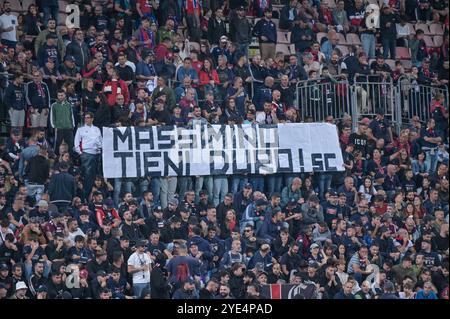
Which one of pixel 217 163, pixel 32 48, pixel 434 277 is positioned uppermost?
pixel 32 48

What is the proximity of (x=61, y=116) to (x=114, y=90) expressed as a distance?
1137 mm

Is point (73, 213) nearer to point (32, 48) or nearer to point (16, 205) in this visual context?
point (16, 205)

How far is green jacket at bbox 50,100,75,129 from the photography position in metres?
29.1

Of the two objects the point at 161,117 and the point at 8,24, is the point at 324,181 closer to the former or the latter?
the point at 161,117

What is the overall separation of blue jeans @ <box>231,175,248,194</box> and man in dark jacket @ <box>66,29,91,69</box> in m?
3.31

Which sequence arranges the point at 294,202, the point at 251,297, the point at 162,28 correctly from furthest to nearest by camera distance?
the point at 162,28 < the point at 294,202 < the point at 251,297

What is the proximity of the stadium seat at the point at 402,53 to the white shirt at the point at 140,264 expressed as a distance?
8.26 m

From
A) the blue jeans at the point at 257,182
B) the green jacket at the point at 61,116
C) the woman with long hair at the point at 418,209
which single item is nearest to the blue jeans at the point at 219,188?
the blue jeans at the point at 257,182

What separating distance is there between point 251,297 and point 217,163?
3.37 m

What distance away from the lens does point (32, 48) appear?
30.1 metres

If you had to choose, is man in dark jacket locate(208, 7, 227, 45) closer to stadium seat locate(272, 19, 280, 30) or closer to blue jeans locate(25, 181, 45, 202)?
stadium seat locate(272, 19, 280, 30)

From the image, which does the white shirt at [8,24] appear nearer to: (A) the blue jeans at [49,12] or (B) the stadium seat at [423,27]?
(A) the blue jeans at [49,12]

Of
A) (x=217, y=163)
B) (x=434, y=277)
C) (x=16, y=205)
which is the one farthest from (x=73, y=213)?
(x=434, y=277)

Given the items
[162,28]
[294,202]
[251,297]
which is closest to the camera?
[251,297]
